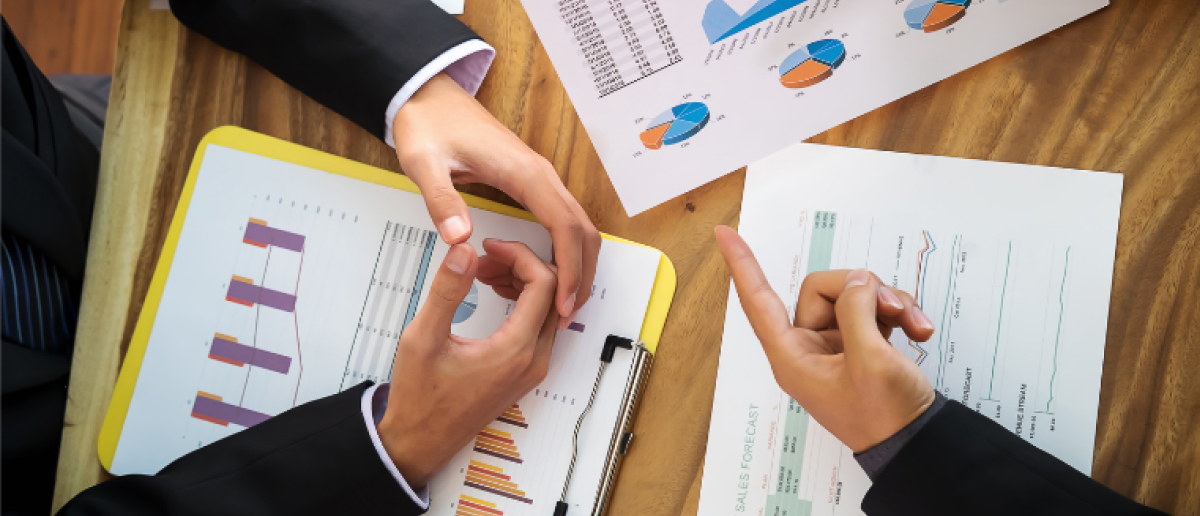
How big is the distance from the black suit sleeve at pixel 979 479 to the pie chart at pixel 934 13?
1.24 feet

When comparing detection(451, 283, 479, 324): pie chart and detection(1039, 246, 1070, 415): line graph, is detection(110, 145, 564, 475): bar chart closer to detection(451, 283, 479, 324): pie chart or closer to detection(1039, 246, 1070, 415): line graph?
detection(451, 283, 479, 324): pie chart

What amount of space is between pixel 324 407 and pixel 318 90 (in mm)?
331

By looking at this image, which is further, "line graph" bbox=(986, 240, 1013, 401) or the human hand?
"line graph" bbox=(986, 240, 1013, 401)

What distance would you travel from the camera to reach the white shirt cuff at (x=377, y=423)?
2.03 feet

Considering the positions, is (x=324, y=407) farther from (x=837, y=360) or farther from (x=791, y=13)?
(x=791, y=13)

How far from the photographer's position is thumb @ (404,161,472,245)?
0.58m

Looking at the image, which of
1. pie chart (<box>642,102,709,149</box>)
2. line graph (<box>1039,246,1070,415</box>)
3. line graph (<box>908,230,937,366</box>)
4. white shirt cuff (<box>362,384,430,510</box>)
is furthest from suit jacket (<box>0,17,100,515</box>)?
line graph (<box>1039,246,1070,415</box>)

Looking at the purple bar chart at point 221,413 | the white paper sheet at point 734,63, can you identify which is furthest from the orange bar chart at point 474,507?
the white paper sheet at point 734,63

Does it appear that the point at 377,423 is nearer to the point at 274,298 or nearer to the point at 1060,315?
the point at 274,298

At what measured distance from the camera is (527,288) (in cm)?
62

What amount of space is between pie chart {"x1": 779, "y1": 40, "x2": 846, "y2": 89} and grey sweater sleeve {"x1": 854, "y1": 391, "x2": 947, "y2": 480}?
12.9 inches

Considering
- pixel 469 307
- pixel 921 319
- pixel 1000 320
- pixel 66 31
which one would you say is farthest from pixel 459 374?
pixel 66 31

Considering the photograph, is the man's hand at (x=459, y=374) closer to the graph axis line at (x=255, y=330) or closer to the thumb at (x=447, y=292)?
the thumb at (x=447, y=292)

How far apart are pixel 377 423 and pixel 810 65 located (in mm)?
571
